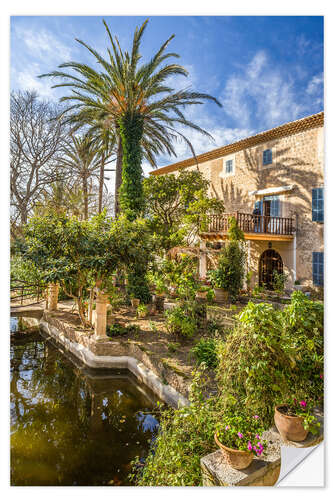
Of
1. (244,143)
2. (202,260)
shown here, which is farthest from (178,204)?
(244,143)

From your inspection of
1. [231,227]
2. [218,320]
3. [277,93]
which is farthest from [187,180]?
[277,93]

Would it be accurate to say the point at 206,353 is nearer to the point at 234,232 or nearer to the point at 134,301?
the point at 134,301

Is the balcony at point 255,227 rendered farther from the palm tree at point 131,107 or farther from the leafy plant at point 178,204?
the palm tree at point 131,107

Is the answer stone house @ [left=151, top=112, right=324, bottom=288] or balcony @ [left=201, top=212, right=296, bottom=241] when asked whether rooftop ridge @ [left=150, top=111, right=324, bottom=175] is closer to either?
stone house @ [left=151, top=112, right=324, bottom=288]

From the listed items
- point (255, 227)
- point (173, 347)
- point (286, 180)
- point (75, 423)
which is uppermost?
point (286, 180)

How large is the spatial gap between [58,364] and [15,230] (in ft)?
9.09

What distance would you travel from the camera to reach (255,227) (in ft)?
32.3

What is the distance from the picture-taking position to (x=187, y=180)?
11.2 metres

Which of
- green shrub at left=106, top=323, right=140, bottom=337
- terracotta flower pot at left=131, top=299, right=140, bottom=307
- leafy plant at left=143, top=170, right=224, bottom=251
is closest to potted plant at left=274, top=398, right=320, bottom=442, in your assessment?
green shrub at left=106, top=323, right=140, bottom=337

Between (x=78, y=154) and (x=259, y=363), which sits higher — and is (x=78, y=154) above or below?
above

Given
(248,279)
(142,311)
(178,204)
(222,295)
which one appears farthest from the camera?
(178,204)

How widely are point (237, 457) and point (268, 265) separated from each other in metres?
7.29

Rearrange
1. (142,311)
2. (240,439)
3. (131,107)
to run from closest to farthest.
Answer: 1. (240,439)
2. (131,107)
3. (142,311)

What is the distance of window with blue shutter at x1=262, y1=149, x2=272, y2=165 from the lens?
9812mm
